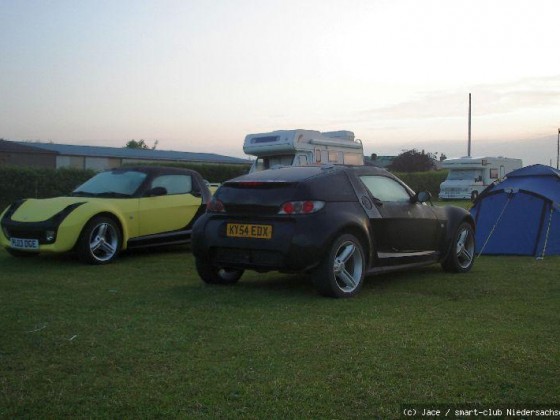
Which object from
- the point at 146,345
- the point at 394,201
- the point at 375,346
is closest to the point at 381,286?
the point at 394,201

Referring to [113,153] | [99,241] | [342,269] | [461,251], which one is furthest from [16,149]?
[342,269]

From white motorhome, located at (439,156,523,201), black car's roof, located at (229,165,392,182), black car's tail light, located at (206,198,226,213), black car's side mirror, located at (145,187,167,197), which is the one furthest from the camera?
white motorhome, located at (439,156,523,201)

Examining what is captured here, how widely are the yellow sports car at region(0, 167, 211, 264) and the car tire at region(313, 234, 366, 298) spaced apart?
398 centimetres

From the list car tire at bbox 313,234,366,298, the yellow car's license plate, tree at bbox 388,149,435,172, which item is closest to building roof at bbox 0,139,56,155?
tree at bbox 388,149,435,172

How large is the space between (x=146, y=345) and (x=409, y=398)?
2.00 metres

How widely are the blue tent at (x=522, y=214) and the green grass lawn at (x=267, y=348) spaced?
134 inches

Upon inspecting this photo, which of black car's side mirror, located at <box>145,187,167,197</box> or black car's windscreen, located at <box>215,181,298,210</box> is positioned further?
black car's side mirror, located at <box>145,187,167,197</box>

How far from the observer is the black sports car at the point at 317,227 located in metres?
6.41

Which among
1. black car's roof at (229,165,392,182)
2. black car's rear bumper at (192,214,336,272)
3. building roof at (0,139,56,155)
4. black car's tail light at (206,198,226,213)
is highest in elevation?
building roof at (0,139,56,155)

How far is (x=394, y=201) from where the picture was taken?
7.62 meters

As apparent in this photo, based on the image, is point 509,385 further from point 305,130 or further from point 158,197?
point 305,130

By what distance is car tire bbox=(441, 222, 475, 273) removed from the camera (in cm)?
848

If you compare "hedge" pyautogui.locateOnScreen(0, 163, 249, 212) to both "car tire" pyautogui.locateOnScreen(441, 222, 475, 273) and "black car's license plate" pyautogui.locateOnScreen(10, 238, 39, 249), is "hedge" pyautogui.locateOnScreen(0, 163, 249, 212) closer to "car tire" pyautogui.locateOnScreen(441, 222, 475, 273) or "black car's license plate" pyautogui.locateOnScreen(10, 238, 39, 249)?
"black car's license plate" pyautogui.locateOnScreen(10, 238, 39, 249)

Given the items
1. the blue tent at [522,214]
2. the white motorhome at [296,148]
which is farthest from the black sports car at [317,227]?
the white motorhome at [296,148]
